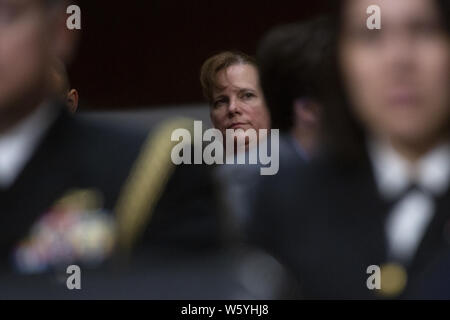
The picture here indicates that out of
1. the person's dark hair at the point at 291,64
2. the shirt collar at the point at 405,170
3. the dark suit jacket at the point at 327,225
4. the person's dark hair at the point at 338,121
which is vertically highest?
the person's dark hair at the point at 291,64

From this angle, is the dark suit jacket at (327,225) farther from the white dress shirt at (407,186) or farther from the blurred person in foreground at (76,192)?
the blurred person in foreground at (76,192)

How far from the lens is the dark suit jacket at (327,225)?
7.44 feet

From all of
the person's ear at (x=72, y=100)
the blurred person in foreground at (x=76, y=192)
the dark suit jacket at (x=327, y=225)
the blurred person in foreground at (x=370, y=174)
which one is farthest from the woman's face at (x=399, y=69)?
the person's ear at (x=72, y=100)

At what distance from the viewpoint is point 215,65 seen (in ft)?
7.48

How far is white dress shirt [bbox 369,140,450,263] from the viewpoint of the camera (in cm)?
227

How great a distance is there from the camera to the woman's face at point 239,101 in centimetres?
228

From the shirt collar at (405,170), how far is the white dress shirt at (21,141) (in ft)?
2.19

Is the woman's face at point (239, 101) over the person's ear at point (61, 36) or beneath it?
beneath

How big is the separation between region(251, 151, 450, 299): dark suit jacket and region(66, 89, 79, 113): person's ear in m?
0.43

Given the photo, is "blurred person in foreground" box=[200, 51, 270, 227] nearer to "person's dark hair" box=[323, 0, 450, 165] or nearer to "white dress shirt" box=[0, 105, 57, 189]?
"person's dark hair" box=[323, 0, 450, 165]

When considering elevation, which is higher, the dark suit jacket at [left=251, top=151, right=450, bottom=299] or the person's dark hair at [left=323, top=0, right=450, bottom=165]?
the person's dark hair at [left=323, top=0, right=450, bottom=165]

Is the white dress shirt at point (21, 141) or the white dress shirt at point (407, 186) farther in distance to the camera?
the white dress shirt at point (407, 186)

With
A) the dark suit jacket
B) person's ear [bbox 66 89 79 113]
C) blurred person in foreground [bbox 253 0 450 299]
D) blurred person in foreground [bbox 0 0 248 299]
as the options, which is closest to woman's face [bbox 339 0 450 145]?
blurred person in foreground [bbox 253 0 450 299]
